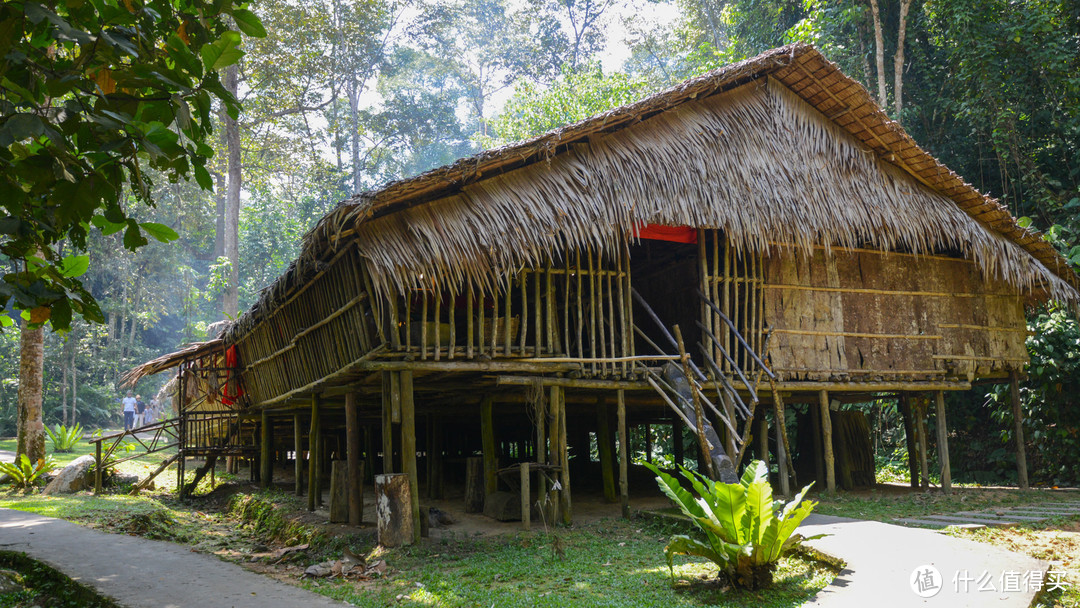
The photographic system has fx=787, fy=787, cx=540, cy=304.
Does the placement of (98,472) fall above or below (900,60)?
below

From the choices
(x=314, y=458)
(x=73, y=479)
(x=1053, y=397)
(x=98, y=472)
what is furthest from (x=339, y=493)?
(x=1053, y=397)

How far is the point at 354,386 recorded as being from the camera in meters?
8.73

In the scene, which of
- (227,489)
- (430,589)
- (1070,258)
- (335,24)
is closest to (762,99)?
(1070,258)

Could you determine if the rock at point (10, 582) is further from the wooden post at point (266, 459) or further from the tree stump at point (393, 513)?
the wooden post at point (266, 459)

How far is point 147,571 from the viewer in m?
5.80

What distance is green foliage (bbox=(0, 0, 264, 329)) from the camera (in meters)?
2.84

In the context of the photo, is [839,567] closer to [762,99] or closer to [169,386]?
[762,99]

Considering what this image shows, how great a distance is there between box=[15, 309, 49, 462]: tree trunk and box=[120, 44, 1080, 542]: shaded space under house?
109 inches

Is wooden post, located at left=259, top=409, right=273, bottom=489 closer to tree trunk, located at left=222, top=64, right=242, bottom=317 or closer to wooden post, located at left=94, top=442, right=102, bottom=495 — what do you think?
wooden post, located at left=94, top=442, right=102, bottom=495

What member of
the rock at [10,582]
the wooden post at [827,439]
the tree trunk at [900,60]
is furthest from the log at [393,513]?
the tree trunk at [900,60]

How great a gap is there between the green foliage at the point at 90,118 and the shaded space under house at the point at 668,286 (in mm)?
3600

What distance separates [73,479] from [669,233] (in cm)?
1000

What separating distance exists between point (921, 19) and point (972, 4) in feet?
7.92

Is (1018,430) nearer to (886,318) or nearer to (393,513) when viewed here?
(886,318)
